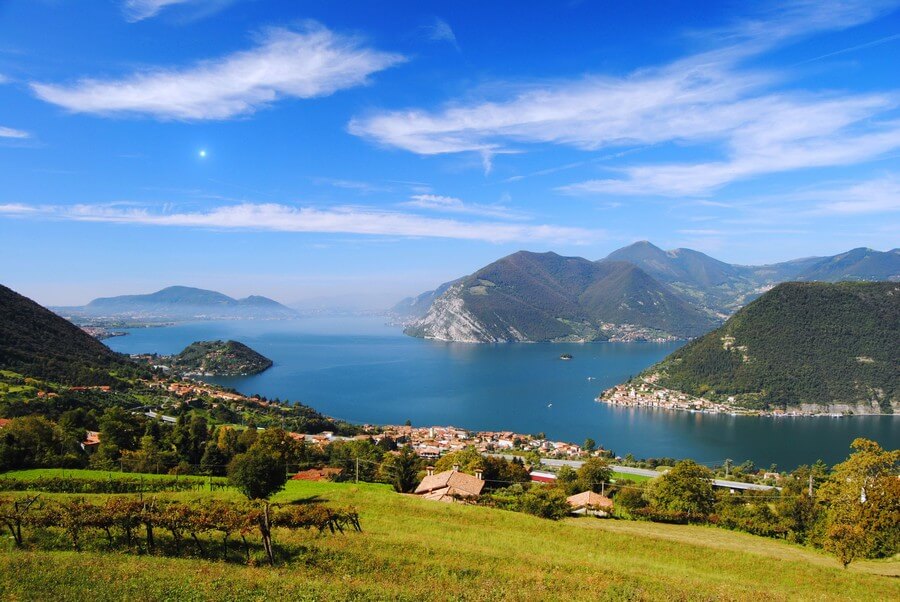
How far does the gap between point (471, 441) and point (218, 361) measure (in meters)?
96.9

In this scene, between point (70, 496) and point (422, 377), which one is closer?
point (70, 496)

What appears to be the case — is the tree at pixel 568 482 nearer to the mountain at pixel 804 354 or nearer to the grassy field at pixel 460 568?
the grassy field at pixel 460 568

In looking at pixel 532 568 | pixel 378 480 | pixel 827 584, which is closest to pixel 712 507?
pixel 827 584

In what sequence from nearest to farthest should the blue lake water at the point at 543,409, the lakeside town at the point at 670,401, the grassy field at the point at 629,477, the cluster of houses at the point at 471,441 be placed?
the grassy field at the point at 629,477
the cluster of houses at the point at 471,441
the blue lake water at the point at 543,409
the lakeside town at the point at 670,401

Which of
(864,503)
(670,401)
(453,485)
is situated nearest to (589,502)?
(453,485)

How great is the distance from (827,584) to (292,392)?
10409 centimetres

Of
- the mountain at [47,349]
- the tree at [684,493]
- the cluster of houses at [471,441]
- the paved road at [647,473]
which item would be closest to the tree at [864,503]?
the tree at [684,493]

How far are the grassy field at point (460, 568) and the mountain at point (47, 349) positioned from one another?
67256 millimetres

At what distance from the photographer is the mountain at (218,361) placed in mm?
131875

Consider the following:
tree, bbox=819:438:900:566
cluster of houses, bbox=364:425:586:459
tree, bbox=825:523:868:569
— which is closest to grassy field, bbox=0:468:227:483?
tree, bbox=825:523:868:569

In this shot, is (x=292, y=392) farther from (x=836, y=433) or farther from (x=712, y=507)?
(x=836, y=433)

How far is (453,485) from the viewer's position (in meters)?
25.2

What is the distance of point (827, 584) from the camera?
1399cm

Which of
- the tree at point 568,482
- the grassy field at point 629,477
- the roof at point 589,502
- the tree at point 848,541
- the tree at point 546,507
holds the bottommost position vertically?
the grassy field at point 629,477
